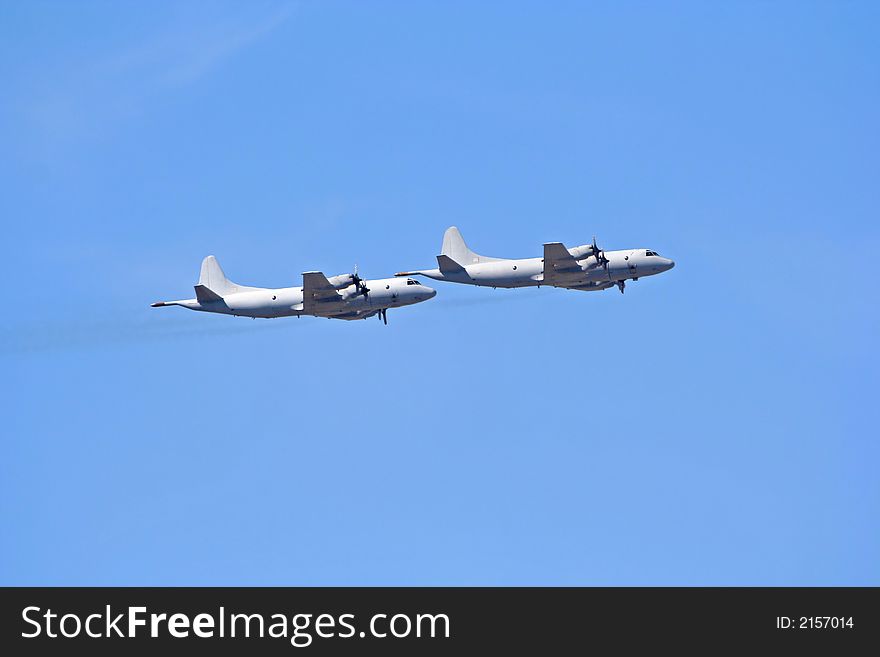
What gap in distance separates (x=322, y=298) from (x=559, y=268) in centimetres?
1857

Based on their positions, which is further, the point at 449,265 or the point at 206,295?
the point at 449,265

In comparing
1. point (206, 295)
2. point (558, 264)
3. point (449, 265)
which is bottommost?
point (206, 295)

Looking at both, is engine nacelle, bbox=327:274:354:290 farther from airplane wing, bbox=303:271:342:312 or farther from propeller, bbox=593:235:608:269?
propeller, bbox=593:235:608:269

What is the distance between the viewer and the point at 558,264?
157 metres

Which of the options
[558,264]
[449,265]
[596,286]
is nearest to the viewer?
[558,264]

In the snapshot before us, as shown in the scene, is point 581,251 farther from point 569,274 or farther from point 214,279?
point 214,279

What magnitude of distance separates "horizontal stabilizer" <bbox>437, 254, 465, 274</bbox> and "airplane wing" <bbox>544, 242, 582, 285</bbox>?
22.8 ft

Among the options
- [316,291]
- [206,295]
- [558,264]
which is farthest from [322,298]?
[558,264]

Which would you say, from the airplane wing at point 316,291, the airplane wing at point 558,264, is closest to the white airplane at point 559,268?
the airplane wing at point 558,264

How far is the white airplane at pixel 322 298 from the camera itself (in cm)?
15675

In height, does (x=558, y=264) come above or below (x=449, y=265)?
below

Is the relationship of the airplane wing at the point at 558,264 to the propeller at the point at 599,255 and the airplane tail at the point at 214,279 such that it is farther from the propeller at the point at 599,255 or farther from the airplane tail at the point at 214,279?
the airplane tail at the point at 214,279
